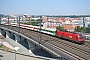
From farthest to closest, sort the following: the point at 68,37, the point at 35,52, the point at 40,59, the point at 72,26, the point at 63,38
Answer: the point at 72,26 → the point at 35,52 → the point at 63,38 → the point at 68,37 → the point at 40,59

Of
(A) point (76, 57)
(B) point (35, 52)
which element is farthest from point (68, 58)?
(B) point (35, 52)

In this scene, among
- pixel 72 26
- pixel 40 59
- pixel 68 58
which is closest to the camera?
pixel 68 58

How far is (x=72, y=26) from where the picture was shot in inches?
3110

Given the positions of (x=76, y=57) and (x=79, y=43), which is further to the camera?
(x=79, y=43)

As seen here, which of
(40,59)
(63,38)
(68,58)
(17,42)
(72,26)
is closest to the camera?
(68,58)

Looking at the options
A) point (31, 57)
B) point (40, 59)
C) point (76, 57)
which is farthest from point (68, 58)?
point (31, 57)

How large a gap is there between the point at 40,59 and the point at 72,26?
57620 mm

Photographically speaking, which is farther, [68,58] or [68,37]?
[68,37]

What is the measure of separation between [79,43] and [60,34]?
692cm

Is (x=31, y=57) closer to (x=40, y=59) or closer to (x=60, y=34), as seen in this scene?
(x=40, y=59)

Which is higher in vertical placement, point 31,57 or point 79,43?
point 79,43

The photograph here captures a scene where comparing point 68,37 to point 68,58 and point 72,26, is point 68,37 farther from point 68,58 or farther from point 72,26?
point 72,26

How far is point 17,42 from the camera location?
4788 centimetres

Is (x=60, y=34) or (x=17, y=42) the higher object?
(x=60, y=34)
